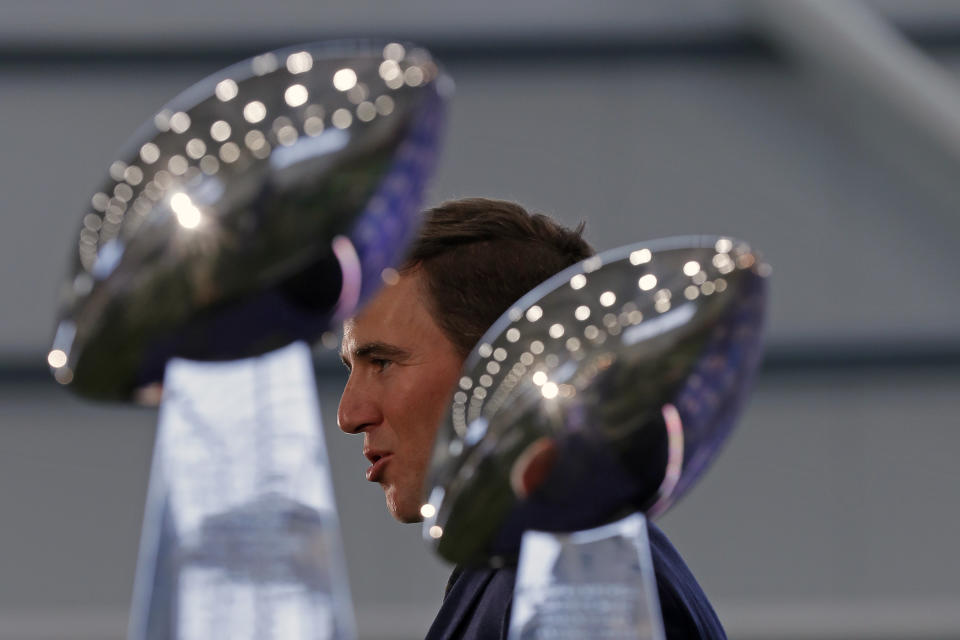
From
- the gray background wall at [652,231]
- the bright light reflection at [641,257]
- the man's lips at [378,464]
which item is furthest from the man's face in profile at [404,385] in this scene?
the gray background wall at [652,231]

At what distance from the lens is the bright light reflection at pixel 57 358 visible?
24 centimetres

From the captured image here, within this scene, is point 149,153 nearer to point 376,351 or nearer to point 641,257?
point 641,257

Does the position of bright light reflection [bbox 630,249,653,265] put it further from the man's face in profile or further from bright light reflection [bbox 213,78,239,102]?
the man's face in profile

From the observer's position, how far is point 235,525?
237mm

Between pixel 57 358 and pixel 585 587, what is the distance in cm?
11

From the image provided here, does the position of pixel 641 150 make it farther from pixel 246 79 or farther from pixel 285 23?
pixel 246 79

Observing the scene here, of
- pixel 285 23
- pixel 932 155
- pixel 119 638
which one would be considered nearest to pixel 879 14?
pixel 932 155

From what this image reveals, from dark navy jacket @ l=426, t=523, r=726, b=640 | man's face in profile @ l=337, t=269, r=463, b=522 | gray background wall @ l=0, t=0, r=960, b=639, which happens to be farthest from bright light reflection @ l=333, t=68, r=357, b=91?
gray background wall @ l=0, t=0, r=960, b=639

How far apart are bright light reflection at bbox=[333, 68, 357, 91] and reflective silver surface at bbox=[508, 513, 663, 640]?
98 mm

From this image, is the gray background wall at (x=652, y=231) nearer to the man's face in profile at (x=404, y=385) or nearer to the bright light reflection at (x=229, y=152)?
the man's face in profile at (x=404, y=385)

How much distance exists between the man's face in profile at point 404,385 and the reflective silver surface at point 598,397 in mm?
429

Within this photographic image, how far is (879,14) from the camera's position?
8.16 ft

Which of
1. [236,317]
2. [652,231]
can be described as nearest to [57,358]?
[236,317]

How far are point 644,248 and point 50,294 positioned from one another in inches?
93.9
